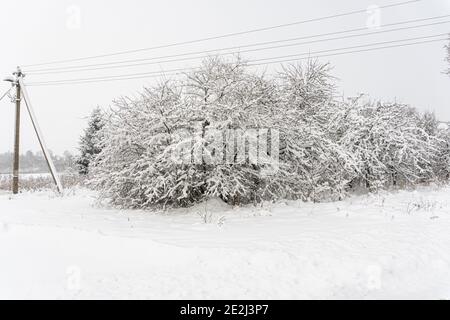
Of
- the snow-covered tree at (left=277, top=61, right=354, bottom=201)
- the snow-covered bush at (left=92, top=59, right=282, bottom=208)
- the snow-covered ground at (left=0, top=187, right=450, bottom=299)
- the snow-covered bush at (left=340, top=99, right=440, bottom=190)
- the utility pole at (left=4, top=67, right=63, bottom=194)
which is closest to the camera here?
the snow-covered ground at (left=0, top=187, right=450, bottom=299)

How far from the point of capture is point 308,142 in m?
14.6

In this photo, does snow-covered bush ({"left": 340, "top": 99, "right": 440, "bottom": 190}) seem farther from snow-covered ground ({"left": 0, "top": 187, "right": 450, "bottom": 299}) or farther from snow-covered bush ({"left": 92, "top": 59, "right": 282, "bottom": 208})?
snow-covered ground ({"left": 0, "top": 187, "right": 450, "bottom": 299})

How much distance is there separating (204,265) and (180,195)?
534 cm

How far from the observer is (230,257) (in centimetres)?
662

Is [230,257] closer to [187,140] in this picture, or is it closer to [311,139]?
[187,140]

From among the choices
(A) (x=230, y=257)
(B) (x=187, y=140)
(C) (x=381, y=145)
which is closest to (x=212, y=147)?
(B) (x=187, y=140)

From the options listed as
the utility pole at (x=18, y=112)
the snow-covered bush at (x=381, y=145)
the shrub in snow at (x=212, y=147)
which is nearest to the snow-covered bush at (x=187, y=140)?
the shrub in snow at (x=212, y=147)

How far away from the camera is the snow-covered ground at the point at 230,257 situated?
5789 millimetres

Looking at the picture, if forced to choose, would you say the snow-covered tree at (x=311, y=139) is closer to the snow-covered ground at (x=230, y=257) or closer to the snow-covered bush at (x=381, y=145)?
the snow-covered bush at (x=381, y=145)

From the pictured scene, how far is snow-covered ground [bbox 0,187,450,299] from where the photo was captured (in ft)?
19.0

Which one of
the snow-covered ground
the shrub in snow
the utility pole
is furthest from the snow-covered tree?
the utility pole

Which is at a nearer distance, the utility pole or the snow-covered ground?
the snow-covered ground

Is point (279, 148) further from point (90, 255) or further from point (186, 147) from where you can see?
point (90, 255)

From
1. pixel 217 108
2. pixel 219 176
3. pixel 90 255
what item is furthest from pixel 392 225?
pixel 90 255
